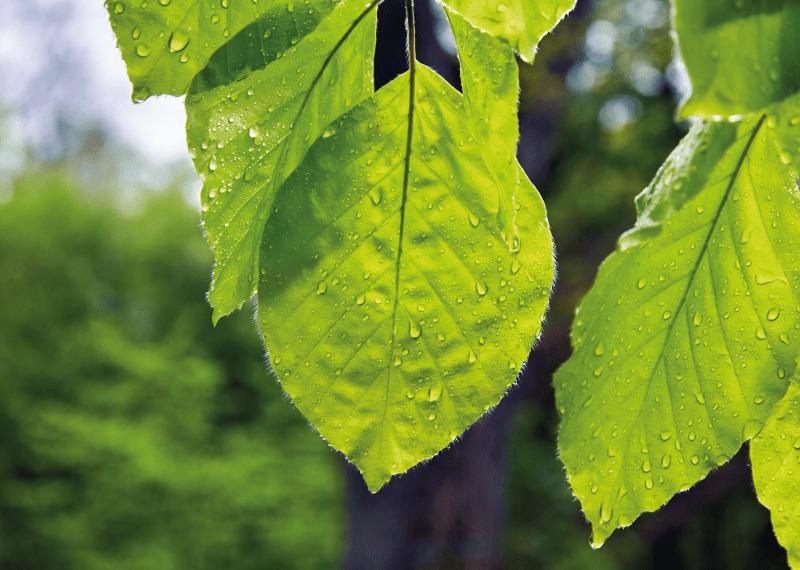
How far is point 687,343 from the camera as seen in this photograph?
39cm

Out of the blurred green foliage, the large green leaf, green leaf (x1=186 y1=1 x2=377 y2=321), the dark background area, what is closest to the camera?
the large green leaf

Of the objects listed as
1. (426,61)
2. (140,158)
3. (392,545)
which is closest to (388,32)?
(426,61)

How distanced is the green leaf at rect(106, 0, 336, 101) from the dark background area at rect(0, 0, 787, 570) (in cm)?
350

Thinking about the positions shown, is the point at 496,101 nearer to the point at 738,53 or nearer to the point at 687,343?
the point at 738,53

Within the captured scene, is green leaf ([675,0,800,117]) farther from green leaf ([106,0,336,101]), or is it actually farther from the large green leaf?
green leaf ([106,0,336,101])

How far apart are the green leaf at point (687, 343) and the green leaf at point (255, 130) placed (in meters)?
0.21

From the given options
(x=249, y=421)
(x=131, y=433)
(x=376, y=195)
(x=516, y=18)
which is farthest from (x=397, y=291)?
(x=249, y=421)

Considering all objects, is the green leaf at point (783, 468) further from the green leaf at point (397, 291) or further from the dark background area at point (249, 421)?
the dark background area at point (249, 421)

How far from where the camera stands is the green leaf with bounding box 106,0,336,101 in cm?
33

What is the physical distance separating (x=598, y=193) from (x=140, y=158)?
9.92 metres

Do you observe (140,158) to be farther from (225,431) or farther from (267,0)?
(267,0)

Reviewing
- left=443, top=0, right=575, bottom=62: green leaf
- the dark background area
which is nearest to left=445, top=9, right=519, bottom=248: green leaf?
left=443, top=0, right=575, bottom=62: green leaf

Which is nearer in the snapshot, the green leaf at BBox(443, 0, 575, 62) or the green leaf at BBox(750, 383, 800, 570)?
the green leaf at BBox(443, 0, 575, 62)

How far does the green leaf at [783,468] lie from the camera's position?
0.41 metres
